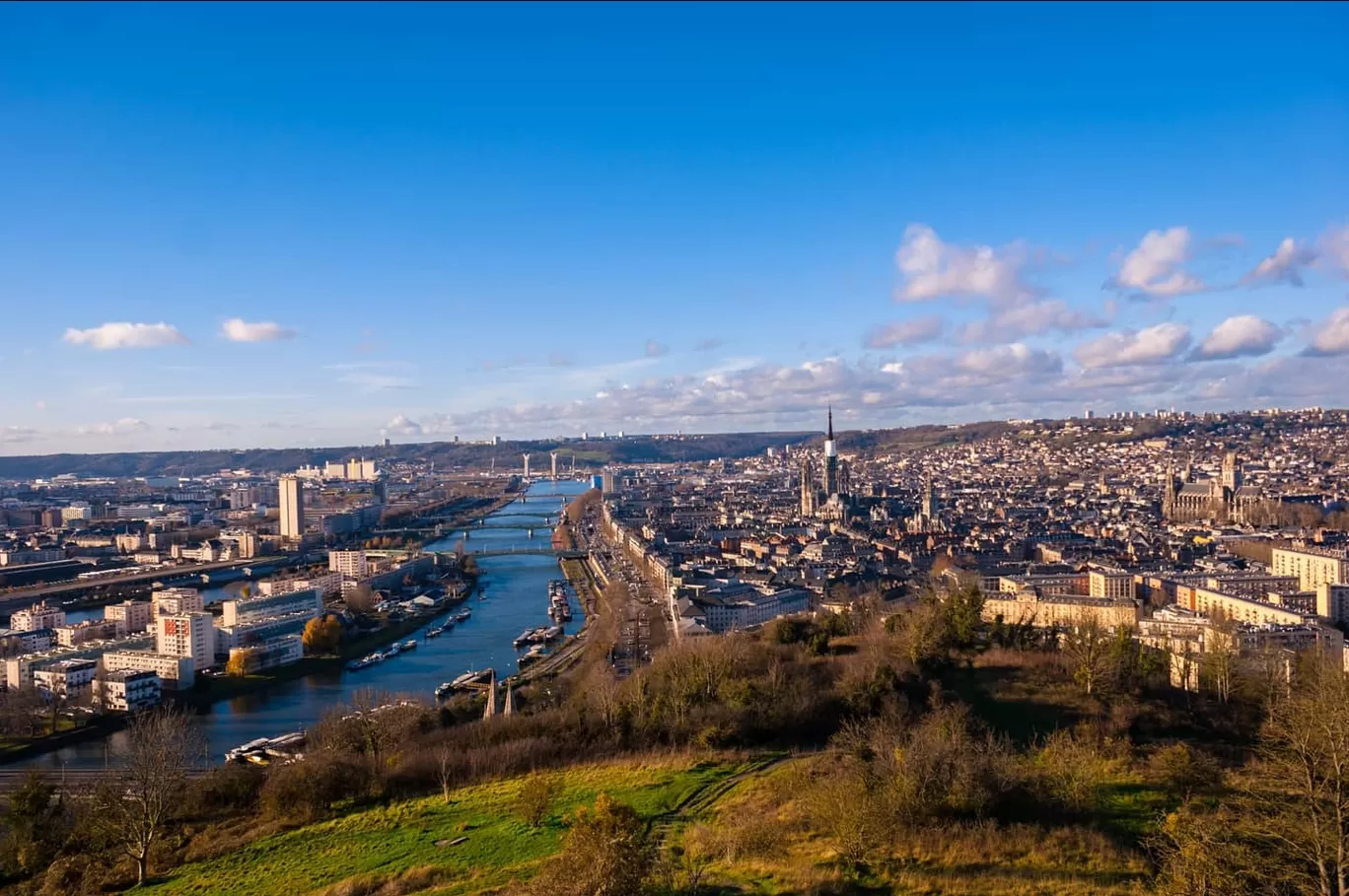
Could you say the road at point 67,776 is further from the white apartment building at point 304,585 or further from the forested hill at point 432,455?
the forested hill at point 432,455

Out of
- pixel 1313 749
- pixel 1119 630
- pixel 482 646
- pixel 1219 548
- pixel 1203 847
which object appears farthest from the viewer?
pixel 1219 548

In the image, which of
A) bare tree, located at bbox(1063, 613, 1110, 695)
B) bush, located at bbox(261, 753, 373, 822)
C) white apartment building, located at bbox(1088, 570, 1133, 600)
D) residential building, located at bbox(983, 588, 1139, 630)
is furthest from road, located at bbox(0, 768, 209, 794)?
white apartment building, located at bbox(1088, 570, 1133, 600)

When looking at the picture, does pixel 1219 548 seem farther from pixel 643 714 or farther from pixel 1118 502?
pixel 643 714

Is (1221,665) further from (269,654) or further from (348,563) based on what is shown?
(348,563)

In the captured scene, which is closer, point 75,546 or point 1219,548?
point 1219,548

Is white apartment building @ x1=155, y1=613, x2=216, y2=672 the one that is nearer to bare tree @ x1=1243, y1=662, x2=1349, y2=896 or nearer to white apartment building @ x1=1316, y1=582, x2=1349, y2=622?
bare tree @ x1=1243, y1=662, x2=1349, y2=896

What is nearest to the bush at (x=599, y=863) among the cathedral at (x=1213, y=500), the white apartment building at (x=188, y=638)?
the white apartment building at (x=188, y=638)

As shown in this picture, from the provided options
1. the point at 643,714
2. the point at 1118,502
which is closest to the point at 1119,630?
the point at 643,714
